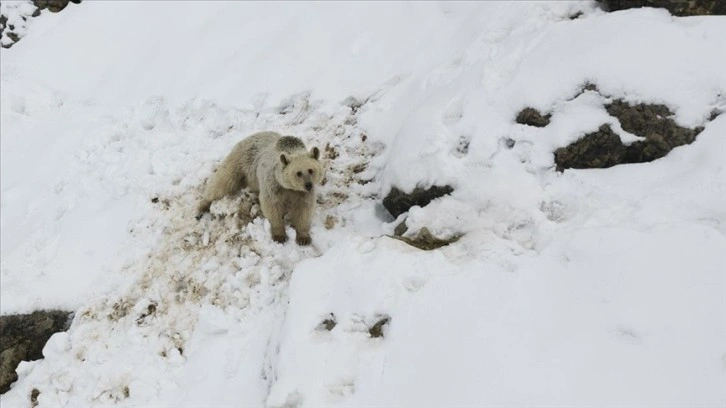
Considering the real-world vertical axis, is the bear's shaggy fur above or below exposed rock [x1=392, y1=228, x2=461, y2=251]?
above

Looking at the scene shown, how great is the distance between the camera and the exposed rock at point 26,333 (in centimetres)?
653

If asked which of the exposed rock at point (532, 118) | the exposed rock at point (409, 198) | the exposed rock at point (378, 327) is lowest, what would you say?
the exposed rock at point (409, 198)

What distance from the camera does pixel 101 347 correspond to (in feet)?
20.1

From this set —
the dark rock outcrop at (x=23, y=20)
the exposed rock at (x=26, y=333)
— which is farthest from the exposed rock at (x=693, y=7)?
the dark rock outcrop at (x=23, y=20)

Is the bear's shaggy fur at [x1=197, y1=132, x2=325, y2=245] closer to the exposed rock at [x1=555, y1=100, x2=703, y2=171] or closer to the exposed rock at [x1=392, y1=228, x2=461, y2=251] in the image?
the exposed rock at [x1=392, y1=228, x2=461, y2=251]

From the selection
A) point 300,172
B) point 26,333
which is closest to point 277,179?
point 300,172

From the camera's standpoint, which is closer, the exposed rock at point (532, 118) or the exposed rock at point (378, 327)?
the exposed rock at point (378, 327)

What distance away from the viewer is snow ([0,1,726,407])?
4133 mm

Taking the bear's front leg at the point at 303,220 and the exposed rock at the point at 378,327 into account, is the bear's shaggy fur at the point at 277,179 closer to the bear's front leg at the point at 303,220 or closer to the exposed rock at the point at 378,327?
the bear's front leg at the point at 303,220

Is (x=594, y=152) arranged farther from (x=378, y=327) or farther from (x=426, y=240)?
(x=378, y=327)

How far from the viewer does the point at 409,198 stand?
6.32 meters

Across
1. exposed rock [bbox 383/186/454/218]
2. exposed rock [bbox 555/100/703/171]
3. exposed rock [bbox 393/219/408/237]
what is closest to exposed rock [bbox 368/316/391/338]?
exposed rock [bbox 393/219/408/237]

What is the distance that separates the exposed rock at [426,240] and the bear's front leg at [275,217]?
165 cm

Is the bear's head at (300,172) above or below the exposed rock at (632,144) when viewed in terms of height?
above
